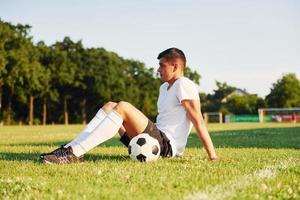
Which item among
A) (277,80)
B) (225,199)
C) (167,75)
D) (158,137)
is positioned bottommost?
(225,199)

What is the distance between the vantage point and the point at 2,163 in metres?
8.04

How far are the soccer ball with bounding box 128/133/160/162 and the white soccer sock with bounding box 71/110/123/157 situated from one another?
420 millimetres

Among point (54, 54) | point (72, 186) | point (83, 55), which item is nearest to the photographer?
point (72, 186)

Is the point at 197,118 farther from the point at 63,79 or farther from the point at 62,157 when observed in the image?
the point at 63,79

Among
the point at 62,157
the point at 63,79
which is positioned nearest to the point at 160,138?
the point at 62,157

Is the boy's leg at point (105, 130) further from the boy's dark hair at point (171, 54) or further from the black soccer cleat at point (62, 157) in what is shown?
the boy's dark hair at point (171, 54)

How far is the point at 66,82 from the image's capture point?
80562mm

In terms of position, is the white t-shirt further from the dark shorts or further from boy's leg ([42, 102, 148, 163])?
boy's leg ([42, 102, 148, 163])

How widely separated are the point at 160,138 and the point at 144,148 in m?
0.37

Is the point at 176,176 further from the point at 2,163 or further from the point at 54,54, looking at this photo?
the point at 54,54

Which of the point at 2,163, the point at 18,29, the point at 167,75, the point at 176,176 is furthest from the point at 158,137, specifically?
the point at 18,29

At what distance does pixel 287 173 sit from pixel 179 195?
93.5 inches

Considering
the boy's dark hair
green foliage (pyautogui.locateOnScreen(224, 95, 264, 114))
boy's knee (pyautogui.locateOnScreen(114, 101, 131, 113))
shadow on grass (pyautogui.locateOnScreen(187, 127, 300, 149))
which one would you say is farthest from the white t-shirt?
green foliage (pyautogui.locateOnScreen(224, 95, 264, 114))

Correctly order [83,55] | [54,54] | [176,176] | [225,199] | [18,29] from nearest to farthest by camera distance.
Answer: [225,199]
[176,176]
[18,29]
[54,54]
[83,55]
